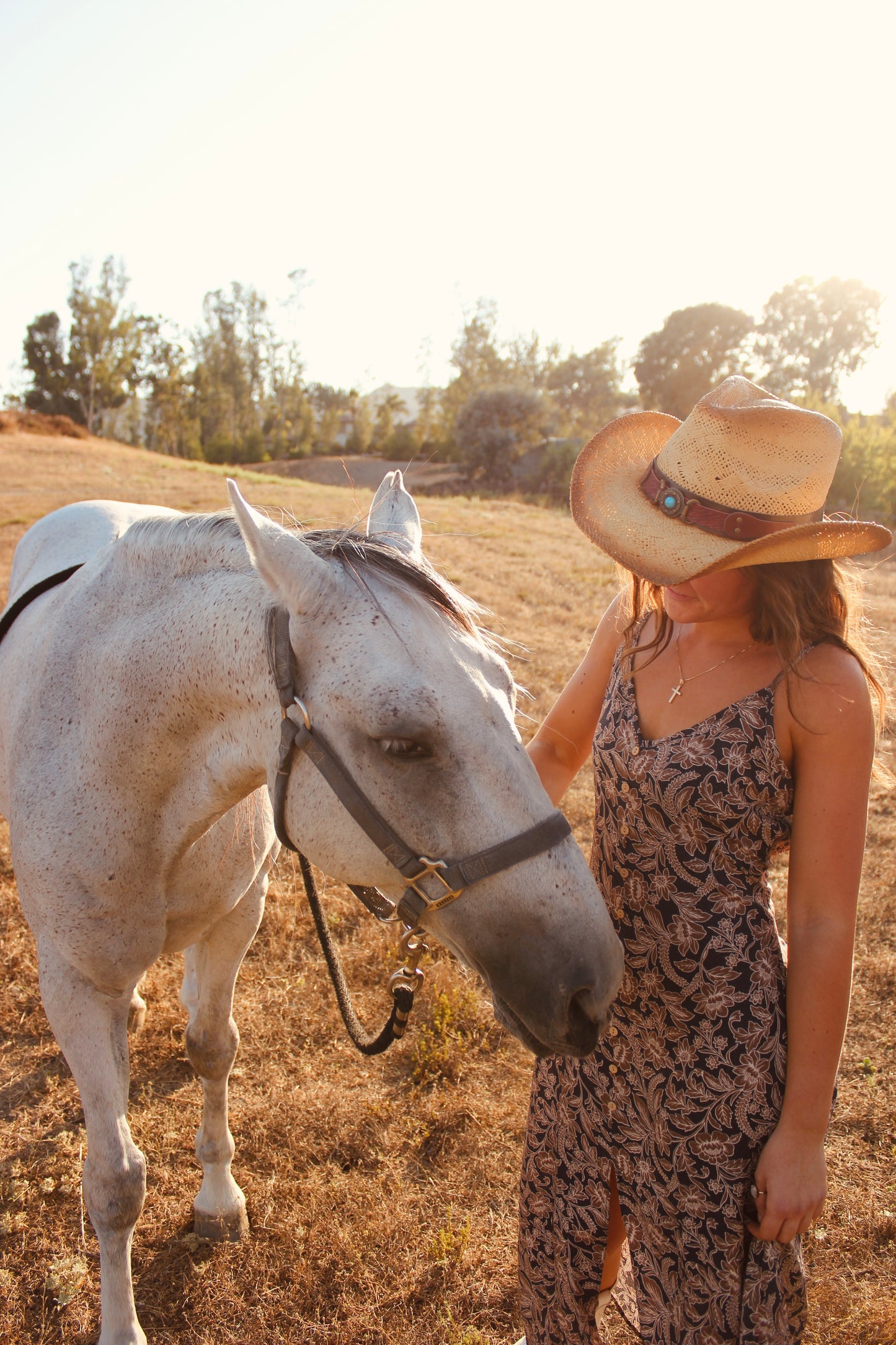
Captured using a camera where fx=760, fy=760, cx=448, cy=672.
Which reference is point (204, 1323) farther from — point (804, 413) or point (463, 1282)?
point (804, 413)

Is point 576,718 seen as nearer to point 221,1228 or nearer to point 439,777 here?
point 439,777

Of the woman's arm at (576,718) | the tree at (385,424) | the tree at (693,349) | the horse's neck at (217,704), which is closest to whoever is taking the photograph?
the horse's neck at (217,704)

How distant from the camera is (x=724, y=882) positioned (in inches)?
60.4

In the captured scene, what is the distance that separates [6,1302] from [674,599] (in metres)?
2.72

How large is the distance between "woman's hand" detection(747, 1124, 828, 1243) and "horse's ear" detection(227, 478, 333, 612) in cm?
137

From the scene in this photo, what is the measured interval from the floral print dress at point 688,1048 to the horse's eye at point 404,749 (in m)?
0.49

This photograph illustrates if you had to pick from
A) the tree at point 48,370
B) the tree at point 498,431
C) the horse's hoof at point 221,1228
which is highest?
the tree at point 48,370

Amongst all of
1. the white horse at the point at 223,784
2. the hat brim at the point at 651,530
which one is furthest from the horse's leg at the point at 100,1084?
the hat brim at the point at 651,530

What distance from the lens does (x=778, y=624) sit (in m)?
1.50

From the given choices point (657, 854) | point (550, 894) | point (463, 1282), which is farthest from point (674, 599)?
point (463, 1282)

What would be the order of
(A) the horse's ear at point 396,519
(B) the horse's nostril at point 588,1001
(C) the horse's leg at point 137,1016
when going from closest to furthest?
(B) the horse's nostril at point 588,1001 → (A) the horse's ear at point 396,519 → (C) the horse's leg at point 137,1016

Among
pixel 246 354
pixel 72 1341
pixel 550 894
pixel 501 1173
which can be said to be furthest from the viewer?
pixel 246 354

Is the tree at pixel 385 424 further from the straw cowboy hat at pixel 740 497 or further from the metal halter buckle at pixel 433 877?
the metal halter buckle at pixel 433 877

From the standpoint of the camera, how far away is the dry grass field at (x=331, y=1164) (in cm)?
223
